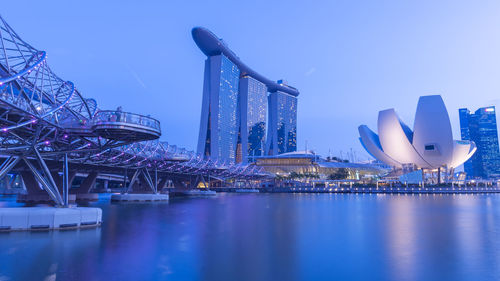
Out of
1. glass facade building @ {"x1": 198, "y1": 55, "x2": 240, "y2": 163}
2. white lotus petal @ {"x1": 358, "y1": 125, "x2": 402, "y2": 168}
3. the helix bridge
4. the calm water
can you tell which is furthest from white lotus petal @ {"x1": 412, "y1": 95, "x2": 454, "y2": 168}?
the helix bridge

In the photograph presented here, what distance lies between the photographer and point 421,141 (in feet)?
295

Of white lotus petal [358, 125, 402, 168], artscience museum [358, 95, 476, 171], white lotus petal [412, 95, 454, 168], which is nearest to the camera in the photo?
white lotus petal [412, 95, 454, 168]

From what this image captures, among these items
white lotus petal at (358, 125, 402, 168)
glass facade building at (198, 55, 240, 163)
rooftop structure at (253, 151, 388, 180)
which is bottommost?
rooftop structure at (253, 151, 388, 180)

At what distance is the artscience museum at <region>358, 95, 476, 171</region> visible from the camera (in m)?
84.9

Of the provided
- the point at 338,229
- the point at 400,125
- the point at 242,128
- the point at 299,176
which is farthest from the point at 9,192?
the point at 242,128

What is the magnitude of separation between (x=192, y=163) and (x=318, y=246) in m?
49.6

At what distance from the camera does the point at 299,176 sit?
367 ft

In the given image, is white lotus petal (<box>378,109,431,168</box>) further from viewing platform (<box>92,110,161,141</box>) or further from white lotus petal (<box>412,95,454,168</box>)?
viewing platform (<box>92,110,161,141</box>)

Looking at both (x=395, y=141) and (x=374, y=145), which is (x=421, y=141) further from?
(x=374, y=145)

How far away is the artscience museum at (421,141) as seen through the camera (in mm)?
84875

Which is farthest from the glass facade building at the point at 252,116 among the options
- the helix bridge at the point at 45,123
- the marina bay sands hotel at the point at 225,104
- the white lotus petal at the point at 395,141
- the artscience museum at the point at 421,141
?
the helix bridge at the point at 45,123

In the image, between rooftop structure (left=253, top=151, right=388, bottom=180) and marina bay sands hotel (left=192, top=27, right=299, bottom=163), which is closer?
rooftop structure (left=253, top=151, right=388, bottom=180)

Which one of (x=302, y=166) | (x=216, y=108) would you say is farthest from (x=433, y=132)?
(x=216, y=108)

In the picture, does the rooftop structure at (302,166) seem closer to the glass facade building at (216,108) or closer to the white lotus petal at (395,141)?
the glass facade building at (216,108)
